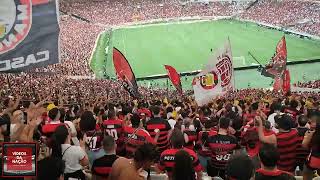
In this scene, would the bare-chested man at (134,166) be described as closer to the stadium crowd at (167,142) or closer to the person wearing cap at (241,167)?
the stadium crowd at (167,142)

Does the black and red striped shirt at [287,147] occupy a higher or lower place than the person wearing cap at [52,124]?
lower

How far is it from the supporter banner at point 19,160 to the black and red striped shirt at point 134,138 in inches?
92.6

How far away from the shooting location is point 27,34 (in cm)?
620

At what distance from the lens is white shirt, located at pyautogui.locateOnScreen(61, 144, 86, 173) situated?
6312mm

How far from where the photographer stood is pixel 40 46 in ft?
20.9

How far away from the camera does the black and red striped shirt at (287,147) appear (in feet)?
24.3

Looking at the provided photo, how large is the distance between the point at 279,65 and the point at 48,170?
15.3 m

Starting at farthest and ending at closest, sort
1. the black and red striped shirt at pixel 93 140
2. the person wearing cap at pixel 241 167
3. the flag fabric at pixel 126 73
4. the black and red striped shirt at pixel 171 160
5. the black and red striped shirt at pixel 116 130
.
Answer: the flag fabric at pixel 126 73, the black and red striped shirt at pixel 116 130, the black and red striped shirt at pixel 93 140, the black and red striped shirt at pixel 171 160, the person wearing cap at pixel 241 167

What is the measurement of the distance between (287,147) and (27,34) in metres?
4.16

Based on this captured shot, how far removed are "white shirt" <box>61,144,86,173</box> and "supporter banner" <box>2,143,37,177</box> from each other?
3.47 feet

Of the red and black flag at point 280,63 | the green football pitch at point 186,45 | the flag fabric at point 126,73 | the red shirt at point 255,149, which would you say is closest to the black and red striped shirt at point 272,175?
the red shirt at point 255,149

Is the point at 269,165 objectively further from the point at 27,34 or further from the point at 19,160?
the point at 27,34

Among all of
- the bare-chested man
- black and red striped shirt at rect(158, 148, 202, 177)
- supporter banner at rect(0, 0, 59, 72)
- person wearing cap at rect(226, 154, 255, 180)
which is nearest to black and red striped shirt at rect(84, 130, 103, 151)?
black and red striped shirt at rect(158, 148, 202, 177)

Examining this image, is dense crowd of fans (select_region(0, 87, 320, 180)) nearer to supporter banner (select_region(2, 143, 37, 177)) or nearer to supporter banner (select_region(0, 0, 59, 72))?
supporter banner (select_region(2, 143, 37, 177))
